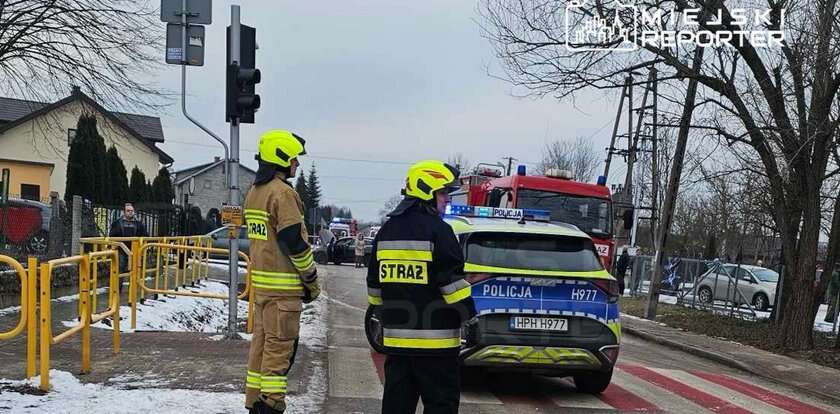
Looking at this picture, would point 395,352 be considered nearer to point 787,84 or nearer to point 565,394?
point 565,394

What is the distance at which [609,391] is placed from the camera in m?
8.10

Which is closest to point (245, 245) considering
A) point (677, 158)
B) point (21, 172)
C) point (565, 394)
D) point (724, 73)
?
point (677, 158)

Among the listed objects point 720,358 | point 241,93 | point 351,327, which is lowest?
point 720,358

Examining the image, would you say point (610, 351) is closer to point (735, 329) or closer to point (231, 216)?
point (231, 216)

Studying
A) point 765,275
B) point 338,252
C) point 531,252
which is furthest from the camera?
point 338,252

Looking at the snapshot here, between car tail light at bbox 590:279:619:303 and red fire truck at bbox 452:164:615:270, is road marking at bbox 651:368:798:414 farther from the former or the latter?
red fire truck at bbox 452:164:615:270

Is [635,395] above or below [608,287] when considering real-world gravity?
below

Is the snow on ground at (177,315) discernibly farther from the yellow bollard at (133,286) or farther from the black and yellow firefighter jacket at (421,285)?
the black and yellow firefighter jacket at (421,285)

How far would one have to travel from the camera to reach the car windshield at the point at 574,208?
15891mm

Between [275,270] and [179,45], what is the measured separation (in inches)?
194

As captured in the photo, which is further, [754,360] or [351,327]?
[351,327]

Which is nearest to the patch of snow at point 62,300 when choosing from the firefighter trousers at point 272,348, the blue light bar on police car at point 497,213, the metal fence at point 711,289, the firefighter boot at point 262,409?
the blue light bar on police car at point 497,213

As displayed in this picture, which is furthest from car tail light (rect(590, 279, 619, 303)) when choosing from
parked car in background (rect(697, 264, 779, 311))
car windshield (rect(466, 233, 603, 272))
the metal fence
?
parked car in background (rect(697, 264, 779, 311))

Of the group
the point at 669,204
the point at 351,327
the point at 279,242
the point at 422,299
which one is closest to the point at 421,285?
the point at 422,299
